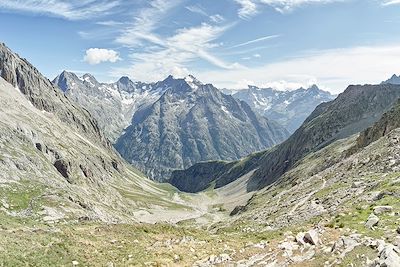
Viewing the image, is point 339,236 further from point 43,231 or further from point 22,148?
point 22,148

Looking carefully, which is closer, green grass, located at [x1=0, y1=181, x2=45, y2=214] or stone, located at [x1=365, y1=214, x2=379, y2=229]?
stone, located at [x1=365, y1=214, x2=379, y2=229]

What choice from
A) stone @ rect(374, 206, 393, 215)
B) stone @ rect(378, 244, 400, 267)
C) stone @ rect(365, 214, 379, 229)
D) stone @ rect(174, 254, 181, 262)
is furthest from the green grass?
stone @ rect(378, 244, 400, 267)

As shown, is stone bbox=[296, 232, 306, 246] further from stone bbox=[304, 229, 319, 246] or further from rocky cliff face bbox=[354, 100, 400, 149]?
rocky cliff face bbox=[354, 100, 400, 149]

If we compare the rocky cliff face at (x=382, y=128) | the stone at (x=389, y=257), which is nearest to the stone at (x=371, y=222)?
the stone at (x=389, y=257)

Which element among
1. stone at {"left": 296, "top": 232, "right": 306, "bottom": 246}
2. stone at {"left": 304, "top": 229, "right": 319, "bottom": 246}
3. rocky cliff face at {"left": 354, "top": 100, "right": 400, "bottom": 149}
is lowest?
stone at {"left": 296, "top": 232, "right": 306, "bottom": 246}

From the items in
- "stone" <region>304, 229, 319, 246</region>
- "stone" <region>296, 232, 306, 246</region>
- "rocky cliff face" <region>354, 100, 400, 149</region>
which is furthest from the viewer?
"rocky cliff face" <region>354, 100, 400, 149</region>

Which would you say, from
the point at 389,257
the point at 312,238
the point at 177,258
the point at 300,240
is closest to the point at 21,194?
the point at 177,258

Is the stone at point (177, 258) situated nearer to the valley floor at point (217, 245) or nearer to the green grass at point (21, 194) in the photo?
the valley floor at point (217, 245)

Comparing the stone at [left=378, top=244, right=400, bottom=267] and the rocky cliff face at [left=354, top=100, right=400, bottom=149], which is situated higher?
the rocky cliff face at [left=354, top=100, right=400, bottom=149]

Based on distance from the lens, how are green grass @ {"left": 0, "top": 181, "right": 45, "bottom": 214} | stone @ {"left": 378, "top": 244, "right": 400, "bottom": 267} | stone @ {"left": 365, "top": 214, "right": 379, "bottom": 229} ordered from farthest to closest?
1. green grass @ {"left": 0, "top": 181, "right": 45, "bottom": 214}
2. stone @ {"left": 365, "top": 214, "right": 379, "bottom": 229}
3. stone @ {"left": 378, "top": 244, "right": 400, "bottom": 267}

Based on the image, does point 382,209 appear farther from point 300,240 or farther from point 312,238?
point 300,240

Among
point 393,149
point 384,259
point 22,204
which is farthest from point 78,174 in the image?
point 384,259

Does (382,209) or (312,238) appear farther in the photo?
(382,209)

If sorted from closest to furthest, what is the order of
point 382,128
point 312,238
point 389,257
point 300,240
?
point 389,257, point 312,238, point 300,240, point 382,128
